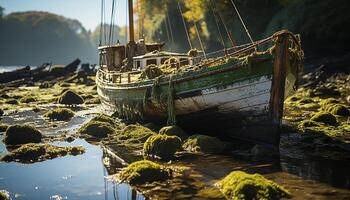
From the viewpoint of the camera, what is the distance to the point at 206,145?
1599 cm

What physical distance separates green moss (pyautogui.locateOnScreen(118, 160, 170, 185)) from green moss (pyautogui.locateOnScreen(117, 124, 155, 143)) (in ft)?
18.2

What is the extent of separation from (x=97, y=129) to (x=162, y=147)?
6.50 meters

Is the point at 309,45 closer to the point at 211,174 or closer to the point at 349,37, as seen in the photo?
the point at 349,37

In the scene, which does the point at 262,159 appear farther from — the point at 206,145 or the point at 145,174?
→ the point at 145,174

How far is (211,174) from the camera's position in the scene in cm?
1278

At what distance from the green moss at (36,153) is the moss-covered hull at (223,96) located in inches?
195

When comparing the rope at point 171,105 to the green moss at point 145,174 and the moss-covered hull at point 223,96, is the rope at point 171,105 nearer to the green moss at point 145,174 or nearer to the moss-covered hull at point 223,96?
the moss-covered hull at point 223,96

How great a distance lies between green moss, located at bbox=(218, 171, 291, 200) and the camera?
10.2m

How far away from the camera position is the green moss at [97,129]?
20.3 metres

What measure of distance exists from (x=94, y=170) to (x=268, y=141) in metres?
6.90

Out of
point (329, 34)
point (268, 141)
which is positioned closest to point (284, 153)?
point (268, 141)

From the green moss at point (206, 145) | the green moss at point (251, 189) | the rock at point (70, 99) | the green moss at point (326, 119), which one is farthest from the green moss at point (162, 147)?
the rock at point (70, 99)

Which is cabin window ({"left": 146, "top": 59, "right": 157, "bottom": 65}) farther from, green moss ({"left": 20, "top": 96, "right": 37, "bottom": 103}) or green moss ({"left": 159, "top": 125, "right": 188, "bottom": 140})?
green moss ({"left": 20, "top": 96, "right": 37, "bottom": 103})

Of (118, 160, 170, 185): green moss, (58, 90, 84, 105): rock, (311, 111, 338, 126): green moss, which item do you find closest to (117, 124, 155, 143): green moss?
(118, 160, 170, 185): green moss
